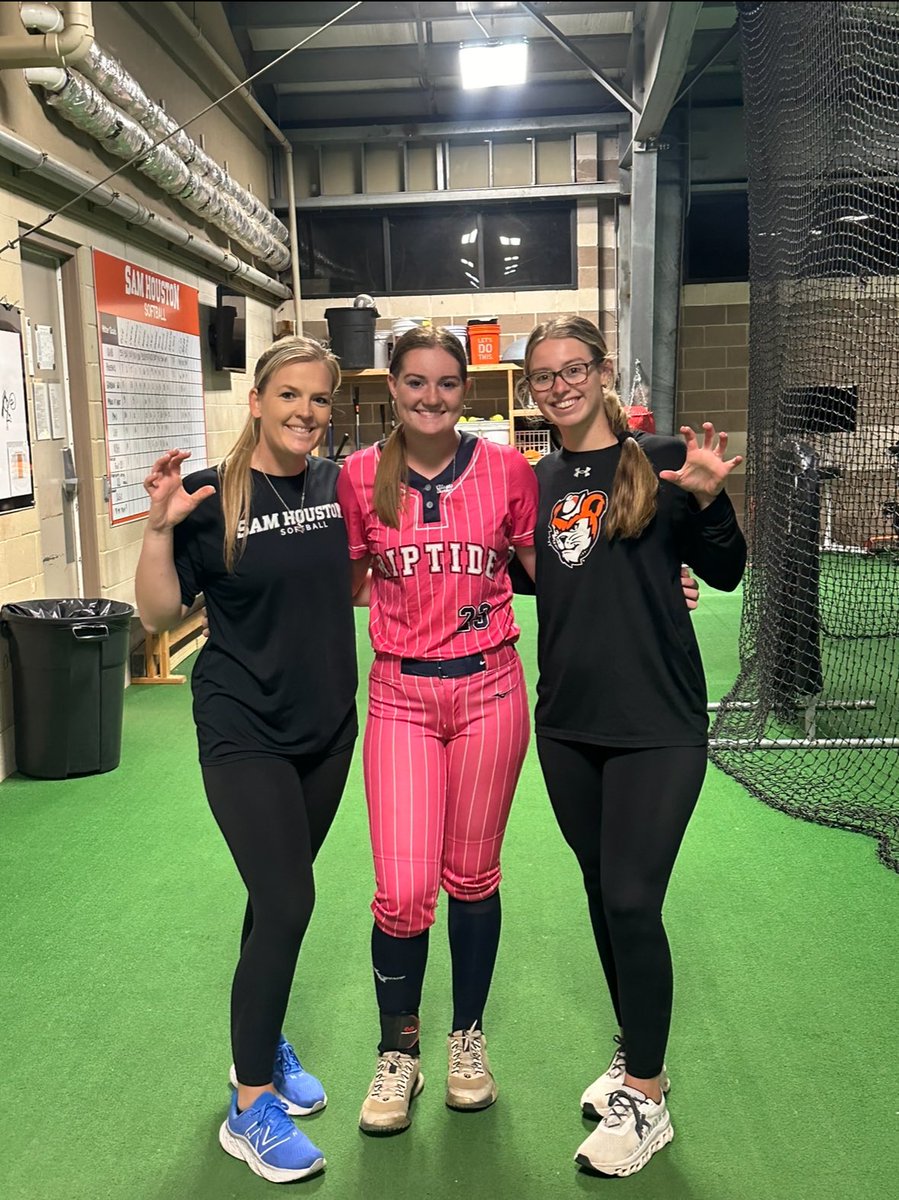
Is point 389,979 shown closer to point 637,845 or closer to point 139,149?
point 637,845

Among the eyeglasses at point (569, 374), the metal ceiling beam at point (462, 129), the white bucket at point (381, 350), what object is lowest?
the eyeglasses at point (569, 374)

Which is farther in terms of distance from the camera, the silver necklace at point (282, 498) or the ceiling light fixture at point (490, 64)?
the ceiling light fixture at point (490, 64)

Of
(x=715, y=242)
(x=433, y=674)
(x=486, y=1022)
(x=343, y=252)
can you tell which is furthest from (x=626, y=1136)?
(x=715, y=242)

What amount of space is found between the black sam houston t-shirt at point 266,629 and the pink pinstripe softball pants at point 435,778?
4.7 inches

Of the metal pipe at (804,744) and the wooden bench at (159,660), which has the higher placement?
the wooden bench at (159,660)

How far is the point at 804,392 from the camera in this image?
4.33m

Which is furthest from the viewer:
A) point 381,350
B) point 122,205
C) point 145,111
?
point 381,350

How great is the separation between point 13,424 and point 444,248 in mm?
6323

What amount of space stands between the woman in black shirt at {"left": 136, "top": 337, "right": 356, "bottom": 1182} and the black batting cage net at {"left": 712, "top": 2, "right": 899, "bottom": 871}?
243 cm

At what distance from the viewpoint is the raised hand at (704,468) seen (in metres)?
1.78

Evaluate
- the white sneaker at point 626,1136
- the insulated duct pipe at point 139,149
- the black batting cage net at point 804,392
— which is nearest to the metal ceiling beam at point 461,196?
the insulated duct pipe at point 139,149

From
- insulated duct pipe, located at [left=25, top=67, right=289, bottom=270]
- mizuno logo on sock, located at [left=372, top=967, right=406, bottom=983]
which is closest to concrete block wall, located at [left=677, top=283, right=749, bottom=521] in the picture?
insulated duct pipe, located at [left=25, top=67, right=289, bottom=270]

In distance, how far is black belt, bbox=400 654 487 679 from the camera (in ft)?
6.40

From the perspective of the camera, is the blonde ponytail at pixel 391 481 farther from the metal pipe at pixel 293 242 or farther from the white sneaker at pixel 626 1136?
the metal pipe at pixel 293 242
